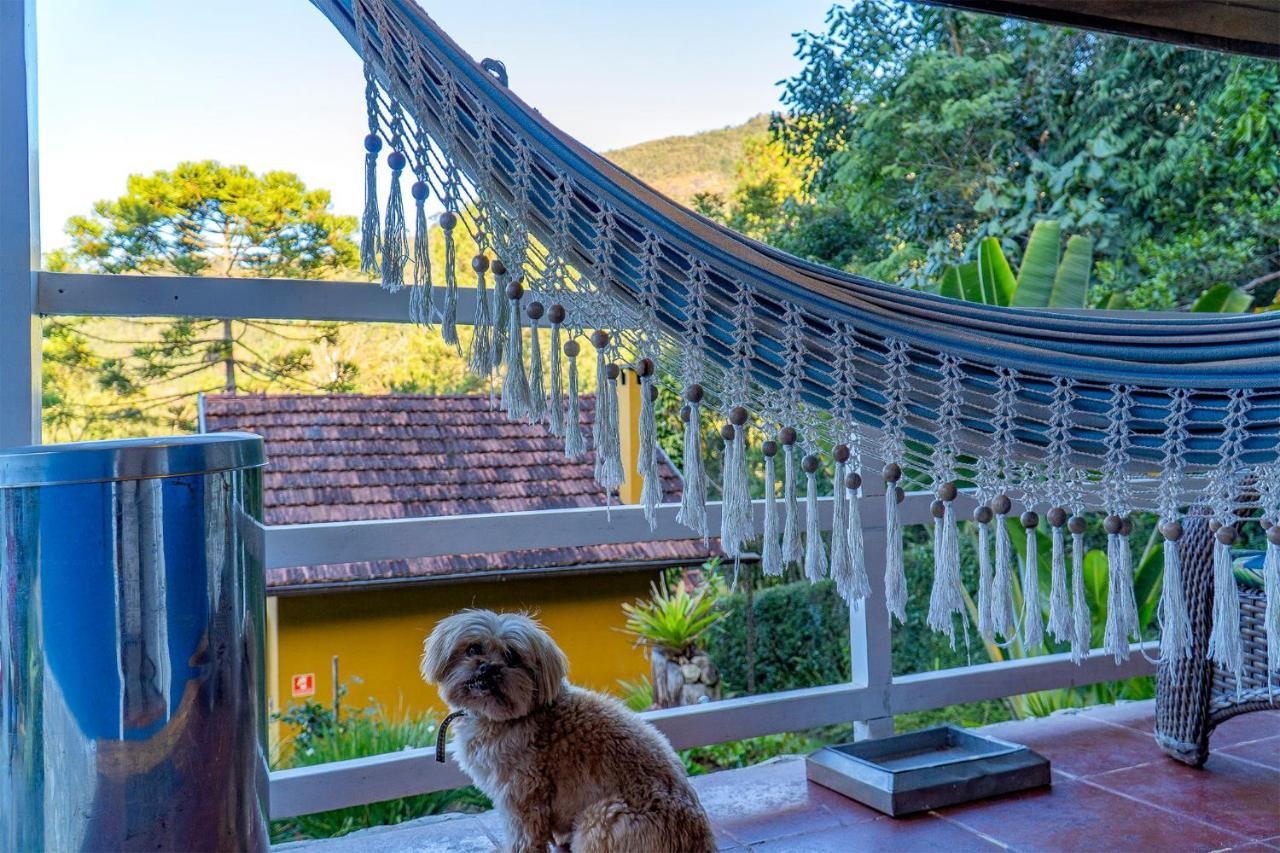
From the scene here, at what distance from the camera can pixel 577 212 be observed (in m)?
1.24

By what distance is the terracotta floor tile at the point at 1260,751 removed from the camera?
1.97 m

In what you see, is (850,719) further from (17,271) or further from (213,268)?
(213,268)

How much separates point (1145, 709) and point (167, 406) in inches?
194

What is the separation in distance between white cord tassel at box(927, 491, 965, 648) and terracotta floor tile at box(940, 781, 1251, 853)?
0.66 meters

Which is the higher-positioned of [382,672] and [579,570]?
[579,570]

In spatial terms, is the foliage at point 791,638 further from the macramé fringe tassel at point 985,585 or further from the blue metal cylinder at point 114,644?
the blue metal cylinder at point 114,644

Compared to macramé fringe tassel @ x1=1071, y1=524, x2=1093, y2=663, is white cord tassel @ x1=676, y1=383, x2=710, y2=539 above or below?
above

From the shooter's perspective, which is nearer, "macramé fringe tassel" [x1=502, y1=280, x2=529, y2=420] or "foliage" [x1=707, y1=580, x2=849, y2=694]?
"macramé fringe tassel" [x1=502, y1=280, x2=529, y2=420]

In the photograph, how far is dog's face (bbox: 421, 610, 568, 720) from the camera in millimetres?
1270

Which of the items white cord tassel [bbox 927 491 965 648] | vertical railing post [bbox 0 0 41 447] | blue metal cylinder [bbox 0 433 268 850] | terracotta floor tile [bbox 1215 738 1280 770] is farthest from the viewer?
terracotta floor tile [bbox 1215 738 1280 770]

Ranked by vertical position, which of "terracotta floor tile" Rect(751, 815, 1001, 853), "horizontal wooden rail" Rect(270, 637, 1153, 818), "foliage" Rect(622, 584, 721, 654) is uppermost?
"horizontal wooden rail" Rect(270, 637, 1153, 818)

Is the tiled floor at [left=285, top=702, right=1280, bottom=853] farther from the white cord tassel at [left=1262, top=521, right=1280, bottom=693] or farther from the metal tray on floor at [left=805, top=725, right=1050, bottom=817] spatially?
the white cord tassel at [left=1262, top=521, right=1280, bottom=693]

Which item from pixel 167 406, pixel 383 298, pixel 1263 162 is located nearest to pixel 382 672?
pixel 167 406

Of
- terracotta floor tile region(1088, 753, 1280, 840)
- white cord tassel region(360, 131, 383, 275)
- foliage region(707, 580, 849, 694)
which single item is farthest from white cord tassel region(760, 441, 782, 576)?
foliage region(707, 580, 849, 694)
